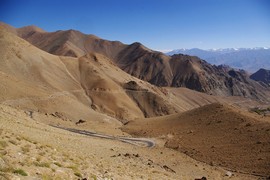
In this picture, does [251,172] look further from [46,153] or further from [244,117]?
[46,153]

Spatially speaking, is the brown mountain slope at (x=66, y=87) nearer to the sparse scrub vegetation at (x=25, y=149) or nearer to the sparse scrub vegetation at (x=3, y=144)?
the sparse scrub vegetation at (x=25, y=149)

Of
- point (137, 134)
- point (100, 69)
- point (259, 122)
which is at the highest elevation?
point (100, 69)

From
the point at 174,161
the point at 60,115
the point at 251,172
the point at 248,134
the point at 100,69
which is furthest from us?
the point at 100,69

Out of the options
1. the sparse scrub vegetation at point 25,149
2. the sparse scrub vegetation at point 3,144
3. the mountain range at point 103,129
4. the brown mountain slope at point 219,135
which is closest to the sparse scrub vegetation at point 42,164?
the mountain range at point 103,129

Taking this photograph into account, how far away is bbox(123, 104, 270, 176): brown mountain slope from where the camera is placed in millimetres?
41625

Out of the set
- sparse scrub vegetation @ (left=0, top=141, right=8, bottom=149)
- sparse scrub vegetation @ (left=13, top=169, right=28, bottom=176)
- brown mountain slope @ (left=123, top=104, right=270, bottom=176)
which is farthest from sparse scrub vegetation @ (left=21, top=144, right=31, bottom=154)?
brown mountain slope @ (left=123, top=104, right=270, bottom=176)

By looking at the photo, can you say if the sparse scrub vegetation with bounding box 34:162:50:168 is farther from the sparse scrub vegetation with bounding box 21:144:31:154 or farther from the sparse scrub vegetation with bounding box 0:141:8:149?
the sparse scrub vegetation with bounding box 0:141:8:149

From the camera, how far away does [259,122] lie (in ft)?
172

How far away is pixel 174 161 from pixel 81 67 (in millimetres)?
102683

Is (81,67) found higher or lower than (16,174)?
higher

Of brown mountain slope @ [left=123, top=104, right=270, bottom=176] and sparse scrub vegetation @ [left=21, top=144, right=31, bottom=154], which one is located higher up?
sparse scrub vegetation @ [left=21, top=144, right=31, bottom=154]

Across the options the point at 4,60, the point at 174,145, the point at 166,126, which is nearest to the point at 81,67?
the point at 4,60

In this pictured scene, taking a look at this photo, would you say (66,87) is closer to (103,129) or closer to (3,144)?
(103,129)

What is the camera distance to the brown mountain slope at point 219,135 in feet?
137
